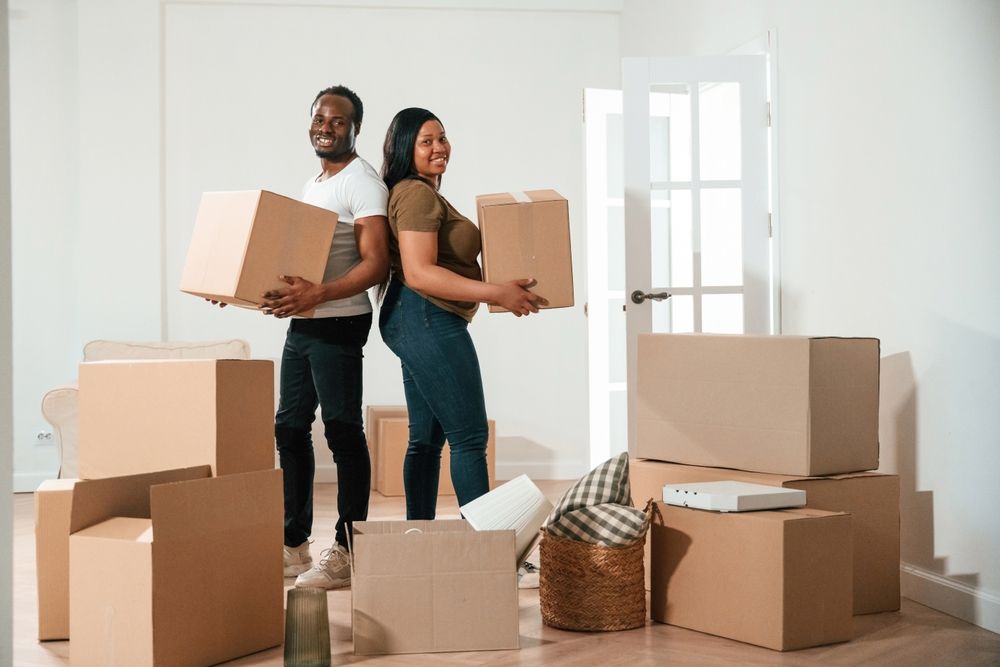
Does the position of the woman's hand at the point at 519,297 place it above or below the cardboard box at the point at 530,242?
below

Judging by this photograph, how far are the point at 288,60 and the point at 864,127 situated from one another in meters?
3.39

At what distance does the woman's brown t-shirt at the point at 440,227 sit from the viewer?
2625mm

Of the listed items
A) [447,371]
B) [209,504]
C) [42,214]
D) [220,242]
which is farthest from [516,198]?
[42,214]

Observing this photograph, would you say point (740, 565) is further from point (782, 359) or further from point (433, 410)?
point (433, 410)

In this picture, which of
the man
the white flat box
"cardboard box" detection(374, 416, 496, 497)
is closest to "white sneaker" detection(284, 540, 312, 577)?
the man

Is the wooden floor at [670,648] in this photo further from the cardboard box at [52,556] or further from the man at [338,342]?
the man at [338,342]

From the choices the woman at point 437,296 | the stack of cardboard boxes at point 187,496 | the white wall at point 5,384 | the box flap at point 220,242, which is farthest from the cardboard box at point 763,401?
the white wall at point 5,384

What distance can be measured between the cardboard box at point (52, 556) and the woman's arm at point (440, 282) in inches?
37.1

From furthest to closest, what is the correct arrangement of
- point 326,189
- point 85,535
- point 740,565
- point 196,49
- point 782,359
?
point 196,49
point 326,189
point 782,359
point 740,565
point 85,535

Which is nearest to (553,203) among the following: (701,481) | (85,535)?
(701,481)

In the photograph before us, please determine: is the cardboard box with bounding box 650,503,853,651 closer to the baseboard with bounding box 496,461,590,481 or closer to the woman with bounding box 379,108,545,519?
the woman with bounding box 379,108,545,519

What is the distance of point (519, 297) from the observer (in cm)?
263

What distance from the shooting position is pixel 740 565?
2436 mm

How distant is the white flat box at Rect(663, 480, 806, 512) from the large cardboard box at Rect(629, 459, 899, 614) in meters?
0.08
